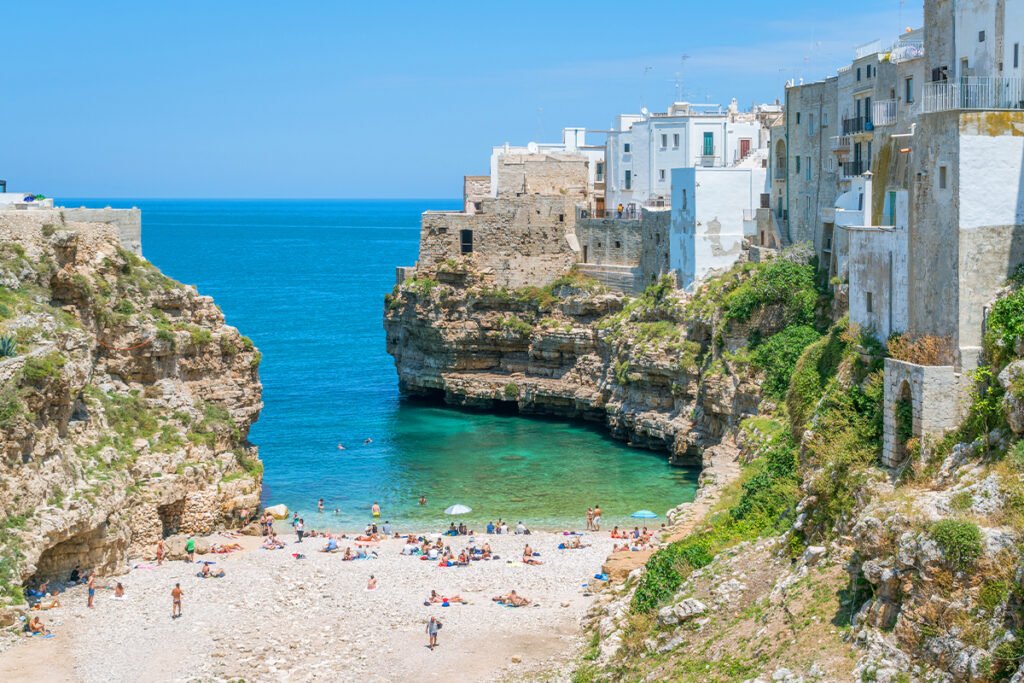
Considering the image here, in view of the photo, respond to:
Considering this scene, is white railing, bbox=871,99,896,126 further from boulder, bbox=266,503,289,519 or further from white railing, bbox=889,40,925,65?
boulder, bbox=266,503,289,519

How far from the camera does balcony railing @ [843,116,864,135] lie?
48.7 meters

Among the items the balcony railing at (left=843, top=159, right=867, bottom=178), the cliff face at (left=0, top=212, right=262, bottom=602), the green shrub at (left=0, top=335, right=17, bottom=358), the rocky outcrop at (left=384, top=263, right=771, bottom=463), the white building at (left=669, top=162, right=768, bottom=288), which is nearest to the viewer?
the cliff face at (left=0, top=212, right=262, bottom=602)

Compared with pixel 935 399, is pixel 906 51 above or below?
above

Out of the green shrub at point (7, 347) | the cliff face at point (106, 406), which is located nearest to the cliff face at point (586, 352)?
the cliff face at point (106, 406)

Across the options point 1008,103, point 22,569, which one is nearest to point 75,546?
point 22,569

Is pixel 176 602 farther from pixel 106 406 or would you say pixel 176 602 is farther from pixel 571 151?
pixel 571 151

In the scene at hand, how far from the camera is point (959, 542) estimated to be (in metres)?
20.5

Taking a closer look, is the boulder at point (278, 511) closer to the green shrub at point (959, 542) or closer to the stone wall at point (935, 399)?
the stone wall at point (935, 399)

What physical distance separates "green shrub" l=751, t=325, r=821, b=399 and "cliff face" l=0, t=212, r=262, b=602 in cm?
1725

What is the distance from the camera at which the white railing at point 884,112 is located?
45594 millimetres

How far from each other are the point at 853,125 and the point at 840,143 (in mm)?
956

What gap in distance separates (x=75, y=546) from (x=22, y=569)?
3413mm

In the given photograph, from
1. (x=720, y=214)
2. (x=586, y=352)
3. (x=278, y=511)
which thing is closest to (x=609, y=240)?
Result: (x=586, y=352)

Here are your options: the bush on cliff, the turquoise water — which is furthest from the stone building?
the bush on cliff
